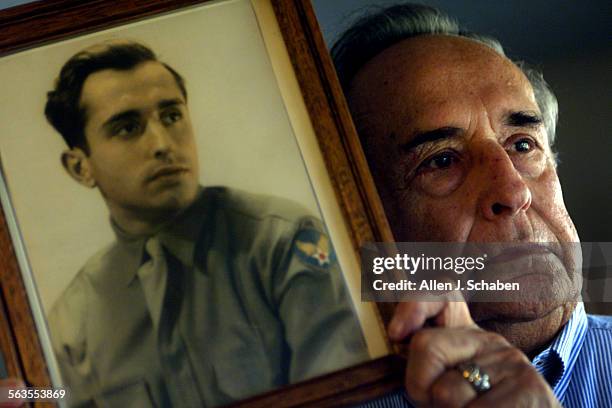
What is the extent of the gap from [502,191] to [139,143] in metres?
0.48

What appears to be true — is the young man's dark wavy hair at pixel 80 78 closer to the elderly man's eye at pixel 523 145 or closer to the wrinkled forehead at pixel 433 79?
the wrinkled forehead at pixel 433 79

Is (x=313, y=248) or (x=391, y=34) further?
(x=391, y=34)

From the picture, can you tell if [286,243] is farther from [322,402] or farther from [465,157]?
[465,157]

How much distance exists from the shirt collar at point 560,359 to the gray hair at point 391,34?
34 centimetres

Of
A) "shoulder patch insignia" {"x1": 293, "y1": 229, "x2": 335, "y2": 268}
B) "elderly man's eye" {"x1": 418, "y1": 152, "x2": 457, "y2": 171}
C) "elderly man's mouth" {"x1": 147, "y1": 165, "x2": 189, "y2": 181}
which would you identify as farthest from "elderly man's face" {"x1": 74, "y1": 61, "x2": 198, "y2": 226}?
"elderly man's eye" {"x1": 418, "y1": 152, "x2": 457, "y2": 171}

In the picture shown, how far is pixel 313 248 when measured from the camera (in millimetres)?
777

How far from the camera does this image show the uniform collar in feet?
2.52

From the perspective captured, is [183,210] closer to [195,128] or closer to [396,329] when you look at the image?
[195,128]

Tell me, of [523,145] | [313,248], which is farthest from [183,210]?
[523,145]

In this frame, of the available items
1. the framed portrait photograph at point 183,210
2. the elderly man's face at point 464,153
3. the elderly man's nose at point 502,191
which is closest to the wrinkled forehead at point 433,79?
the elderly man's face at point 464,153

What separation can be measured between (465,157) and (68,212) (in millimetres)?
535

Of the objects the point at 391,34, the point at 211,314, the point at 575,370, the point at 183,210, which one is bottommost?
the point at 575,370

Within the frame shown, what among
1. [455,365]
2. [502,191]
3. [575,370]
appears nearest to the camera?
[455,365]

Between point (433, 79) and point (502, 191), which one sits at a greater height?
point (433, 79)
